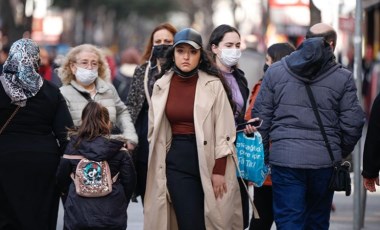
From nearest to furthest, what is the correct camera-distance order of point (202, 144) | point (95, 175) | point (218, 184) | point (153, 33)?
1. point (202, 144)
2. point (218, 184)
3. point (95, 175)
4. point (153, 33)

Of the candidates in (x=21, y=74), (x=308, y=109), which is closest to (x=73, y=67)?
(x=21, y=74)

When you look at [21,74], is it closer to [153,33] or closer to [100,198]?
[100,198]

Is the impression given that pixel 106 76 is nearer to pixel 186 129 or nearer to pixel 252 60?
pixel 186 129

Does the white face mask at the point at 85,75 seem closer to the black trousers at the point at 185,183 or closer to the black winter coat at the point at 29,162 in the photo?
the black winter coat at the point at 29,162

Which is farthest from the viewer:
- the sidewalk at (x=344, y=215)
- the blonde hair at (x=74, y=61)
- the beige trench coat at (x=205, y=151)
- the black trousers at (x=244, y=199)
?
the sidewalk at (x=344, y=215)

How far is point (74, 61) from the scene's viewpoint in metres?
10.1

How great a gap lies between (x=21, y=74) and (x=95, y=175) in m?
0.93

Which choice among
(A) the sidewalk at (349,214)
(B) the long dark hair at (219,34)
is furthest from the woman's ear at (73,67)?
(A) the sidewalk at (349,214)

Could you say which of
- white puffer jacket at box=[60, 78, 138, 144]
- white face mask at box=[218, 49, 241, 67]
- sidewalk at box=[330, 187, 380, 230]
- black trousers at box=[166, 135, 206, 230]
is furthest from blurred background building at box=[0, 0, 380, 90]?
black trousers at box=[166, 135, 206, 230]

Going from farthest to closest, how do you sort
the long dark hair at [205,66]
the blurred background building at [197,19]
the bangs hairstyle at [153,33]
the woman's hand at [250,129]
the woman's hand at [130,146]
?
the blurred background building at [197,19] → the bangs hairstyle at [153,33] → the woman's hand at [130,146] → the woman's hand at [250,129] → the long dark hair at [205,66]

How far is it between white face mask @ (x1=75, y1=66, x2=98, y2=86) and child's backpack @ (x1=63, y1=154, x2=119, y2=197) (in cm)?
146

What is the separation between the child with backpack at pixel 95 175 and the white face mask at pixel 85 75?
4.13ft

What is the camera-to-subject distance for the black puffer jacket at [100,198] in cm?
854

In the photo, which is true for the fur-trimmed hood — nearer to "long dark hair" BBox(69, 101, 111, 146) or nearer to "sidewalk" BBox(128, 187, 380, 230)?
"long dark hair" BBox(69, 101, 111, 146)
